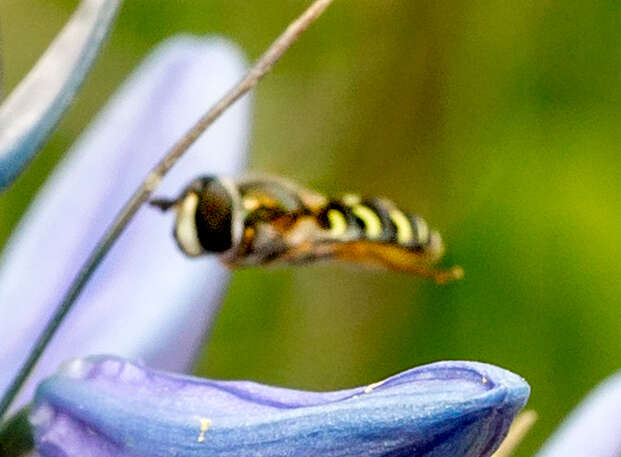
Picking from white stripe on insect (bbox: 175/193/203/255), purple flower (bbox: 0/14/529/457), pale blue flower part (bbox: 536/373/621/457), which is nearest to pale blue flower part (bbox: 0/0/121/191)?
purple flower (bbox: 0/14/529/457)

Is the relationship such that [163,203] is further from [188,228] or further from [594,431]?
[594,431]

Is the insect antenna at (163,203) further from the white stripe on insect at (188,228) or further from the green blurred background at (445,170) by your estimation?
the green blurred background at (445,170)

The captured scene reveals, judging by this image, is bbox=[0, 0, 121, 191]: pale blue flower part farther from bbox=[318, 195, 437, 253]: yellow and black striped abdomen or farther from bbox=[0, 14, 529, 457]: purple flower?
bbox=[318, 195, 437, 253]: yellow and black striped abdomen

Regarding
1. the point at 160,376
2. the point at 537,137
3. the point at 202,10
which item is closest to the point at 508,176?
the point at 537,137

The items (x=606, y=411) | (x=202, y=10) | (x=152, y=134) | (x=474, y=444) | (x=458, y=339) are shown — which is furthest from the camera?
(x=202, y=10)

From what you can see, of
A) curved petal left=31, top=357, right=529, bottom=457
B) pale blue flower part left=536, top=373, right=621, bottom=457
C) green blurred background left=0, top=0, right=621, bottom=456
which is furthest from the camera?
green blurred background left=0, top=0, right=621, bottom=456

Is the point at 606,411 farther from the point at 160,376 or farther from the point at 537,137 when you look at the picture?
the point at 537,137

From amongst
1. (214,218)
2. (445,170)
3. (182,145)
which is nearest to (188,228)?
(214,218)
